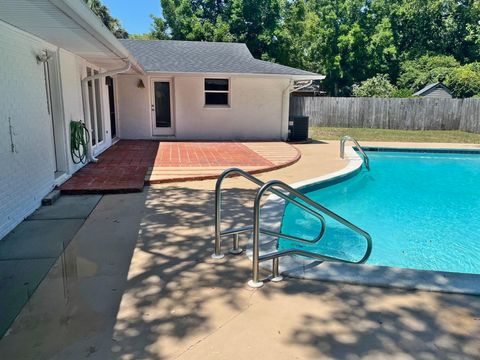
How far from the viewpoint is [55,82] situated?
6.70 meters

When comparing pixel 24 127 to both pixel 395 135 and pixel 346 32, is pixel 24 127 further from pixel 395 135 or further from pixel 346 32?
pixel 346 32

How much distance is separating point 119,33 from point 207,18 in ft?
29.9

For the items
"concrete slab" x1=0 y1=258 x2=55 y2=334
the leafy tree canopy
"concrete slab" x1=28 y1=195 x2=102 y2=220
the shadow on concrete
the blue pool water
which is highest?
the leafy tree canopy

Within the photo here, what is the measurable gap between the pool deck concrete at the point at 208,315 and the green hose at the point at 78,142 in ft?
12.5

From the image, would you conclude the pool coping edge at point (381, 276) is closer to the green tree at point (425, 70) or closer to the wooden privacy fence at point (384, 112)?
the wooden privacy fence at point (384, 112)

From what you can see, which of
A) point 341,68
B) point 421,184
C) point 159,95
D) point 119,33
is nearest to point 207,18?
point 119,33

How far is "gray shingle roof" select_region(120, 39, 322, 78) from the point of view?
13422 mm

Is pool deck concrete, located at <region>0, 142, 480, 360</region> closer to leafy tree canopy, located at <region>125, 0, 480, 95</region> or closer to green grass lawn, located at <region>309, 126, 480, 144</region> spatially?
green grass lawn, located at <region>309, 126, 480, 144</region>

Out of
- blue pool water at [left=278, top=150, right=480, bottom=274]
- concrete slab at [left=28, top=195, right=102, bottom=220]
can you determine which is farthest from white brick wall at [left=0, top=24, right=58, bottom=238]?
blue pool water at [left=278, top=150, right=480, bottom=274]

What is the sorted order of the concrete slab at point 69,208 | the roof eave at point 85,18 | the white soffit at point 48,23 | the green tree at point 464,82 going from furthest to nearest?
the green tree at point 464,82
the concrete slab at point 69,208
the white soffit at point 48,23
the roof eave at point 85,18

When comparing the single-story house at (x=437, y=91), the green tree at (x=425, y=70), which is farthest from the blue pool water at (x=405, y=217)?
the green tree at (x=425, y=70)

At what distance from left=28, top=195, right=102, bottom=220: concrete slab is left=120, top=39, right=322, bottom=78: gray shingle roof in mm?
7709

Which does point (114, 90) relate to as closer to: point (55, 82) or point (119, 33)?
point (55, 82)

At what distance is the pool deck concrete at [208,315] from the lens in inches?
95.4
